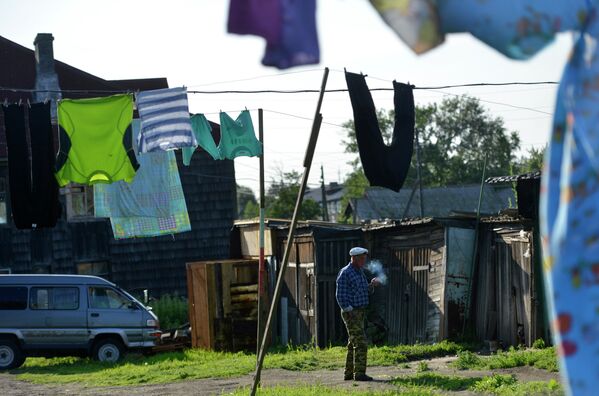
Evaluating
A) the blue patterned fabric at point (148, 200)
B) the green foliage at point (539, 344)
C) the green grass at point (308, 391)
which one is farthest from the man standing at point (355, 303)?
the blue patterned fabric at point (148, 200)

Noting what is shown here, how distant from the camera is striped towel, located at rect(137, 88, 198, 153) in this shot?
614 inches

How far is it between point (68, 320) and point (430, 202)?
43.6m

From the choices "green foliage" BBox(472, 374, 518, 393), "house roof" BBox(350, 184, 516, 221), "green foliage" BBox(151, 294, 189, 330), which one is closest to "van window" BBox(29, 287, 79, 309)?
"green foliage" BBox(151, 294, 189, 330)

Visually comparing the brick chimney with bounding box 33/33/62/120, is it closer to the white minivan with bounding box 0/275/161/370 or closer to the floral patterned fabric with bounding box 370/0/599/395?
the white minivan with bounding box 0/275/161/370

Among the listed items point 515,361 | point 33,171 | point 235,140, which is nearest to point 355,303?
point 515,361

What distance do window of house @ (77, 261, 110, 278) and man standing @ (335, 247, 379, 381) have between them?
61.8ft

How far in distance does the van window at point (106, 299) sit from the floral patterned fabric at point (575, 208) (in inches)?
774

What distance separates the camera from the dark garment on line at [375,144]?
44.6 ft

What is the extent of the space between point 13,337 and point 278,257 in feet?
20.3

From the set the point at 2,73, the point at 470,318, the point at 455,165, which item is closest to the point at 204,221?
the point at 2,73

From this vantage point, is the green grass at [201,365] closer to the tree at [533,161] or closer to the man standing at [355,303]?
the man standing at [355,303]

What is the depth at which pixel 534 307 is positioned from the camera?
16875 mm

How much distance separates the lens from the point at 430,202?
63.1 meters

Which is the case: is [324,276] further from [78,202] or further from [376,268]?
[78,202]
